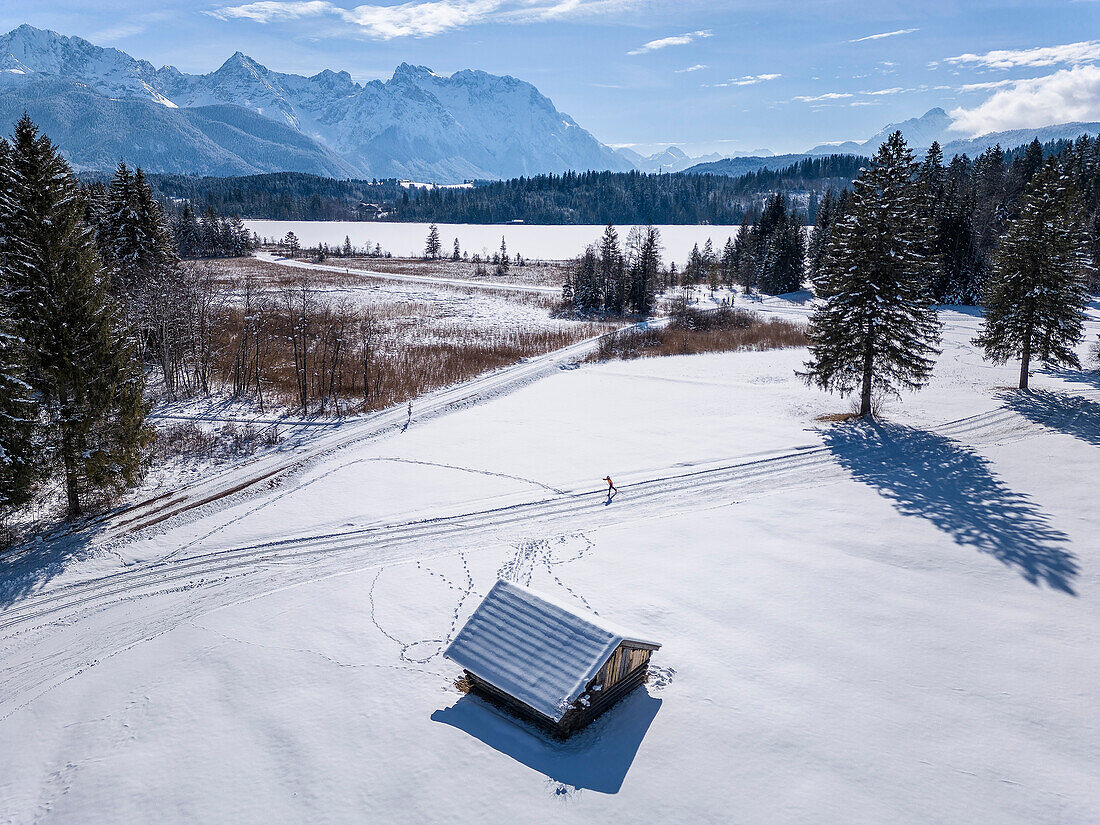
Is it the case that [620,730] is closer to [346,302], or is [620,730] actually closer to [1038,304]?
[1038,304]

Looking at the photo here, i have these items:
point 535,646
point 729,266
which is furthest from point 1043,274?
point 729,266

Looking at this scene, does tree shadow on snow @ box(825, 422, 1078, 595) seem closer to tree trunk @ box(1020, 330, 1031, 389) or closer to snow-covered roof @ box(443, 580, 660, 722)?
tree trunk @ box(1020, 330, 1031, 389)

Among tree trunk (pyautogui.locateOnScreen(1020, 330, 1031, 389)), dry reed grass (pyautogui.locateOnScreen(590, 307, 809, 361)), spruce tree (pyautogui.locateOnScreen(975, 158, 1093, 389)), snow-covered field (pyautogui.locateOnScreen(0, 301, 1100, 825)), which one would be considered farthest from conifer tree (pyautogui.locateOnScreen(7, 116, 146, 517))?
tree trunk (pyautogui.locateOnScreen(1020, 330, 1031, 389))

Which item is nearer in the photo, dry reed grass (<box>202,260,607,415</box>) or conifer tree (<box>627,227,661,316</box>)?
dry reed grass (<box>202,260,607,415</box>)

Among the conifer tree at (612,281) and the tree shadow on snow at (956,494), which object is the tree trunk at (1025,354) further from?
the conifer tree at (612,281)

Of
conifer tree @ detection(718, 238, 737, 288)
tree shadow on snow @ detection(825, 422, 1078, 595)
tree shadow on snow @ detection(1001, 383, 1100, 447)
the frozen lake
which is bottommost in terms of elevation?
tree shadow on snow @ detection(825, 422, 1078, 595)

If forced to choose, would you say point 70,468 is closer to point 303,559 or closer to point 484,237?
point 303,559
